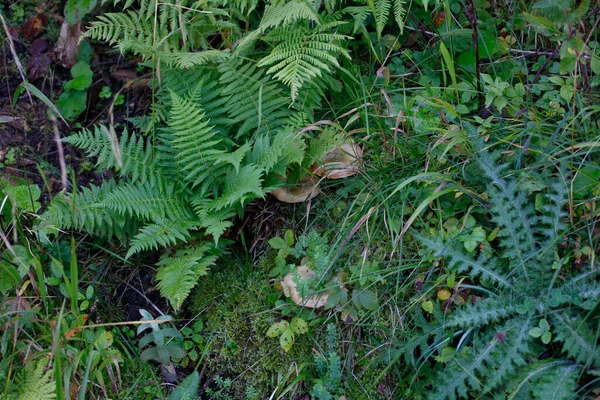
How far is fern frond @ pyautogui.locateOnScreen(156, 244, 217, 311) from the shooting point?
2.82m

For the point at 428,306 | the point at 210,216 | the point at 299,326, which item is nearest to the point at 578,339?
the point at 428,306

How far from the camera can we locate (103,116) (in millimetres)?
3873

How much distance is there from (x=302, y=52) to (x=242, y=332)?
1.51 metres

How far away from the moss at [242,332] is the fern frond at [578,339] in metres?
1.14

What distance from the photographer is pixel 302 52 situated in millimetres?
3080

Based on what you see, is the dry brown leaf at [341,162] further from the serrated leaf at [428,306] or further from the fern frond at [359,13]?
the serrated leaf at [428,306]

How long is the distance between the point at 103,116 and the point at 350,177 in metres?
1.81

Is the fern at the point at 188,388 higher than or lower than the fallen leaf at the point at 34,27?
lower

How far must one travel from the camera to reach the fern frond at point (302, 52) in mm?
2900

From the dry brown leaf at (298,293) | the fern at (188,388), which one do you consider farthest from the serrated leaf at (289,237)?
the fern at (188,388)

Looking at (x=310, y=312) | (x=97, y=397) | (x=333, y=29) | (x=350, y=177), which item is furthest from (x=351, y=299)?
(x=333, y=29)

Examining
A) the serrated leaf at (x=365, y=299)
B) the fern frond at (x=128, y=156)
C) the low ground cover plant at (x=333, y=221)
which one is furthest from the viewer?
the fern frond at (x=128, y=156)

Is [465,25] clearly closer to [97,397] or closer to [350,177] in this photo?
[350,177]

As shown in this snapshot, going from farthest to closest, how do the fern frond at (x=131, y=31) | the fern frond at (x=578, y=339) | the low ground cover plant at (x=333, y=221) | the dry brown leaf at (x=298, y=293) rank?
the fern frond at (x=131, y=31), the dry brown leaf at (x=298, y=293), the low ground cover plant at (x=333, y=221), the fern frond at (x=578, y=339)
